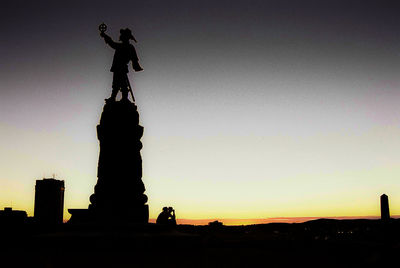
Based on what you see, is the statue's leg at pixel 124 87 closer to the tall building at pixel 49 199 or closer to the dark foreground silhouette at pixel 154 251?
the dark foreground silhouette at pixel 154 251

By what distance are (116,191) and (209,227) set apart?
18.0 m

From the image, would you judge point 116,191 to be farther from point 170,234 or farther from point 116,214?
point 170,234

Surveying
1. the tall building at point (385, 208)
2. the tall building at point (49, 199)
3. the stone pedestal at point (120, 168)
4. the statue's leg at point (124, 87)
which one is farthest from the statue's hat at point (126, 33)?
the tall building at point (49, 199)

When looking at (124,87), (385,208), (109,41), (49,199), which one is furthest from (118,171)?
(49,199)

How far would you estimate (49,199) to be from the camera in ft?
409

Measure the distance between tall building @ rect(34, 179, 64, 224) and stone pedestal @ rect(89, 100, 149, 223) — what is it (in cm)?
9990

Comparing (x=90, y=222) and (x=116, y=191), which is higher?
(x=116, y=191)

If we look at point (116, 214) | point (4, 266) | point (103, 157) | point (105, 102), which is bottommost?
point (4, 266)

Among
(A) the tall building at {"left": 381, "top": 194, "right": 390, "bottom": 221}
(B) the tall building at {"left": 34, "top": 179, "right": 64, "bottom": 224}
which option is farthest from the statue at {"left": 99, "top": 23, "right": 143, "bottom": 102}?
(B) the tall building at {"left": 34, "top": 179, "right": 64, "bottom": 224}

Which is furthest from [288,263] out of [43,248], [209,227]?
[209,227]

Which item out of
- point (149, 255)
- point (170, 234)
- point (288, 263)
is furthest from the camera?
point (170, 234)

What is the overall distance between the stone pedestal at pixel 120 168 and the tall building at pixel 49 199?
9990cm

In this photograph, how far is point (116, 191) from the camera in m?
17.0

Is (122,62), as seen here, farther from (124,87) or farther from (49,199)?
(49,199)
